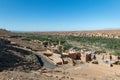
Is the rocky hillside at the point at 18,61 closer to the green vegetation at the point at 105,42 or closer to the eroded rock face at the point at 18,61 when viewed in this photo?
the eroded rock face at the point at 18,61

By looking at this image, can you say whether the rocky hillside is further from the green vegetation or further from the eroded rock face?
the green vegetation

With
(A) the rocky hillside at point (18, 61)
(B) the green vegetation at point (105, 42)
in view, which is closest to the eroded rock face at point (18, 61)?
(A) the rocky hillside at point (18, 61)

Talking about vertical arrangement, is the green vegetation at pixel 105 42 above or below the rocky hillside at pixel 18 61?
below

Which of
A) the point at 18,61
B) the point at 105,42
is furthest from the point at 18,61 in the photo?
the point at 105,42

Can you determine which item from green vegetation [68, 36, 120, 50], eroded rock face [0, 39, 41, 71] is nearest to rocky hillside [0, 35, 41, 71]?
eroded rock face [0, 39, 41, 71]

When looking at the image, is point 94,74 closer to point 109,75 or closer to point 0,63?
point 109,75

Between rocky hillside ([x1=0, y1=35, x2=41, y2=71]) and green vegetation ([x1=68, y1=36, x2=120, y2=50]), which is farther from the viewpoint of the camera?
green vegetation ([x1=68, y1=36, x2=120, y2=50])

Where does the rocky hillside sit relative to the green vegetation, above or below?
above

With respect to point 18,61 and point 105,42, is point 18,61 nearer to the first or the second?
point 18,61

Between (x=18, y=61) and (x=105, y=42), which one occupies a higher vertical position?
(x=18, y=61)

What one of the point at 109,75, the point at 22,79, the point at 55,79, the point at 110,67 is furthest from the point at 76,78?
the point at 110,67

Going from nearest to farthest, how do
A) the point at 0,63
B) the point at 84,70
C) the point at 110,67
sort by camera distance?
1. the point at 0,63
2. the point at 84,70
3. the point at 110,67
